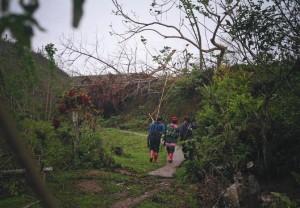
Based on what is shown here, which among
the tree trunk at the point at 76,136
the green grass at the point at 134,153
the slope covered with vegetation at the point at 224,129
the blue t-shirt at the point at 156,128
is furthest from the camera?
the blue t-shirt at the point at 156,128

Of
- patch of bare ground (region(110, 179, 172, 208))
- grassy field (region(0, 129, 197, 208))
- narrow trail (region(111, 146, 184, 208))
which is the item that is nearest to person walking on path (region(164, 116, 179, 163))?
narrow trail (region(111, 146, 184, 208))


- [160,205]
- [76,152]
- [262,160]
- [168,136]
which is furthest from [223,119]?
[76,152]

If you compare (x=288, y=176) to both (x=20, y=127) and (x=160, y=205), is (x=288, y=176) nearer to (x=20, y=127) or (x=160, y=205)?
(x=160, y=205)

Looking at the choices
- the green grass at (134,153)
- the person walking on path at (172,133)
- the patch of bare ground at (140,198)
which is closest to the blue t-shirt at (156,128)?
the person walking on path at (172,133)

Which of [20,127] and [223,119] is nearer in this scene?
[20,127]

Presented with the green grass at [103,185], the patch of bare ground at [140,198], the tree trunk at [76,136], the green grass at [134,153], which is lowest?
the patch of bare ground at [140,198]

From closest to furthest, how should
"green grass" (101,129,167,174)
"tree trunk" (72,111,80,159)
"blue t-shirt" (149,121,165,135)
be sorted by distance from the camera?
"tree trunk" (72,111,80,159) < "green grass" (101,129,167,174) < "blue t-shirt" (149,121,165,135)

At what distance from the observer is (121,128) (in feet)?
74.0

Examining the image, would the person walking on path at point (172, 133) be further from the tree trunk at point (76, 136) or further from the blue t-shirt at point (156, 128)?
the tree trunk at point (76, 136)

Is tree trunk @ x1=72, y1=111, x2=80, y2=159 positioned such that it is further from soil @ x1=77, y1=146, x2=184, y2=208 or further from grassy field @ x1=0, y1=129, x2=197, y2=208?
soil @ x1=77, y1=146, x2=184, y2=208

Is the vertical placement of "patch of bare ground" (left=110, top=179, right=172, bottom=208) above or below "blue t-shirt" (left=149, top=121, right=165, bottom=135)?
below

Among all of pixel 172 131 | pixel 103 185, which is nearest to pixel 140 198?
pixel 103 185

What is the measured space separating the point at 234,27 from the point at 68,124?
587cm

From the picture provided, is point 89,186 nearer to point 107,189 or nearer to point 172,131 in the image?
point 107,189
